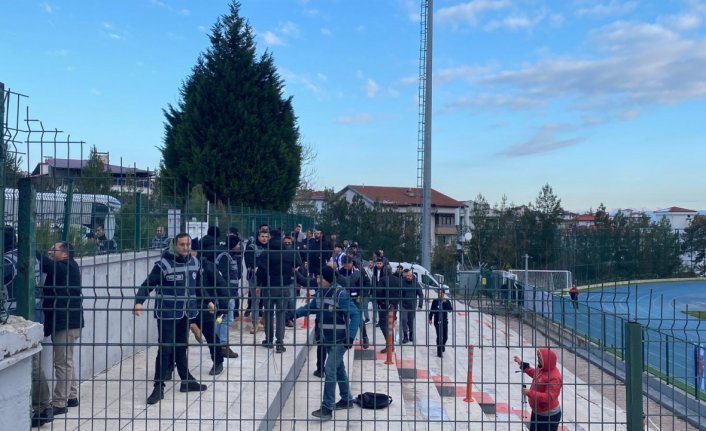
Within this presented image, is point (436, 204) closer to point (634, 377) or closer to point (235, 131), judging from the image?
point (235, 131)

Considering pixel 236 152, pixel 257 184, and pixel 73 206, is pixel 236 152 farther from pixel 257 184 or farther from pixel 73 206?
pixel 73 206

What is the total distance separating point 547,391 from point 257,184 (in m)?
20.3

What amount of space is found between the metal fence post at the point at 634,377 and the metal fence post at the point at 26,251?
3.79 metres

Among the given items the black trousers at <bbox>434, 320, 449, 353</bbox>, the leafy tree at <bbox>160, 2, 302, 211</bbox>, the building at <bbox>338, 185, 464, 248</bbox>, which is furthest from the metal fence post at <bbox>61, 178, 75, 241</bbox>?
the building at <bbox>338, 185, 464, 248</bbox>

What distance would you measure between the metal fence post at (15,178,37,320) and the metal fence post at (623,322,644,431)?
3785mm

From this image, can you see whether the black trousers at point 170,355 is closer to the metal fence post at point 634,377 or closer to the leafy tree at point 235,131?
the metal fence post at point 634,377

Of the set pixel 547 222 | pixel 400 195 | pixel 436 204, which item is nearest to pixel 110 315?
pixel 547 222

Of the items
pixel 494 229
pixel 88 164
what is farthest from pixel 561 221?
pixel 88 164

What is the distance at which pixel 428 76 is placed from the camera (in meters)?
24.0

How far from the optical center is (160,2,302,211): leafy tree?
24938 millimetres

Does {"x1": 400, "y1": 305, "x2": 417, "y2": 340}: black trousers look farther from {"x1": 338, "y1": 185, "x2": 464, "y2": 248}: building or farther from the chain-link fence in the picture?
{"x1": 338, "y1": 185, "x2": 464, "y2": 248}: building

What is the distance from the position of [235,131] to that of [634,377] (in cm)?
2210

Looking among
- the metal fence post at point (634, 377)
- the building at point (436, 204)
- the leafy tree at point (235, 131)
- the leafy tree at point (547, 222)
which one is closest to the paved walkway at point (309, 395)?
the metal fence post at point (634, 377)

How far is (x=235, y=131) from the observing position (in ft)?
82.4
